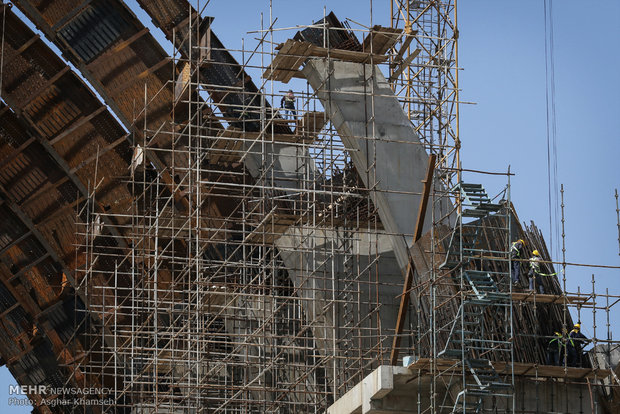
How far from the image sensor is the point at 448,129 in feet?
118

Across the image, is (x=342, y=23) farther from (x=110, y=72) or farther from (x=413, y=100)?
(x=110, y=72)

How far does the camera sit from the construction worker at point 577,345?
29.0 m

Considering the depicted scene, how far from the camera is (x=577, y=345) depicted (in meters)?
29.3

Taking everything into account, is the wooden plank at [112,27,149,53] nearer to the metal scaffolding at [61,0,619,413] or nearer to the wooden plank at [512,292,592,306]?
the metal scaffolding at [61,0,619,413]

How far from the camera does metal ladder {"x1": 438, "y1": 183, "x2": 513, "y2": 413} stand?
26594mm

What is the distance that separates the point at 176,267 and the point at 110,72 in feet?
19.7

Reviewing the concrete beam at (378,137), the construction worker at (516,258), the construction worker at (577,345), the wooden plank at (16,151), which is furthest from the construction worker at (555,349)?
the wooden plank at (16,151)

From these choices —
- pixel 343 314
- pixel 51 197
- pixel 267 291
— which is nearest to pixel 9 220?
pixel 51 197

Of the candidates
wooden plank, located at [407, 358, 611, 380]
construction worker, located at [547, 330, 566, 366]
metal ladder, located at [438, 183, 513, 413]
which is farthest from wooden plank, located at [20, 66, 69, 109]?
construction worker, located at [547, 330, 566, 366]

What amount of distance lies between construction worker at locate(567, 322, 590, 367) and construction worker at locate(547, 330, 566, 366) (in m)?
0.23

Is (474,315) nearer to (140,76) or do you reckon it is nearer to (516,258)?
(516,258)

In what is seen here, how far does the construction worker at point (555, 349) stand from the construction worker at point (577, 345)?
0.75 feet

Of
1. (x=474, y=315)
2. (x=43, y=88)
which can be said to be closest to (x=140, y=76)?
(x=43, y=88)

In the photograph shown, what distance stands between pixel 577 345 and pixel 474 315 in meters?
3.23
